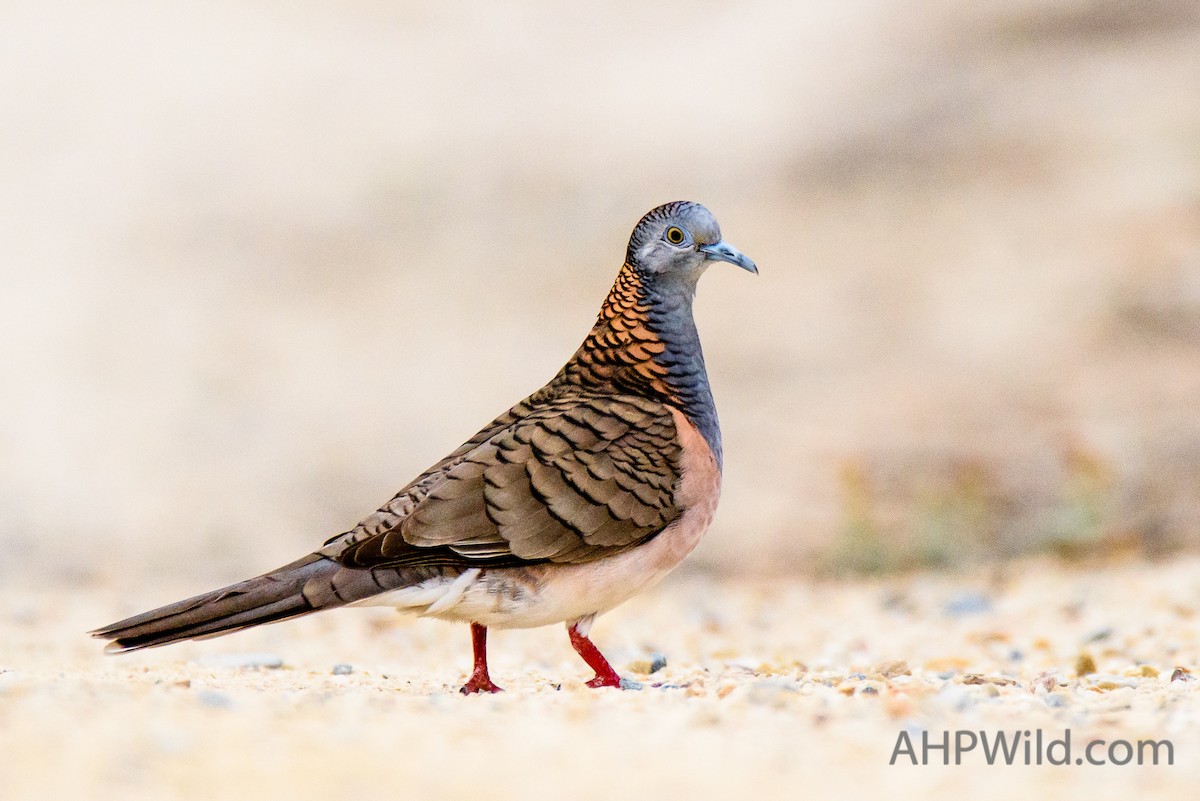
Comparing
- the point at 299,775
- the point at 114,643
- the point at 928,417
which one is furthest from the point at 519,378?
the point at 299,775

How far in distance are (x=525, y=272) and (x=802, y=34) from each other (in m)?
6.83

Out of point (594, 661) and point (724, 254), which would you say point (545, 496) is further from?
point (724, 254)

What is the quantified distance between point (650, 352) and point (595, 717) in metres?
1.95

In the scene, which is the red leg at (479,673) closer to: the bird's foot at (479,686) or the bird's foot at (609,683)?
the bird's foot at (479,686)

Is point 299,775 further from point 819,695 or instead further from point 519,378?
point 519,378

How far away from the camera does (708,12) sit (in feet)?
74.6

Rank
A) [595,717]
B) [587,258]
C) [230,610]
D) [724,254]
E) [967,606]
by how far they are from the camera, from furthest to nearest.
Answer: [587,258] < [967,606] < [724,254] < [230,610] < [595,717]

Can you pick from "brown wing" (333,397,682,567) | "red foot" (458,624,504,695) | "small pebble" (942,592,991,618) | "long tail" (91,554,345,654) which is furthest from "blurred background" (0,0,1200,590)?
"long tail" (91,554,345,654)

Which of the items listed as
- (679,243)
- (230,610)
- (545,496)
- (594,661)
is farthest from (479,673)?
(679,243)

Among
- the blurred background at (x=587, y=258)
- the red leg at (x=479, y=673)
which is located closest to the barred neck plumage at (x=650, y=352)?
the red leg at (x=479, y=673)

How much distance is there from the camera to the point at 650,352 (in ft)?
19.7

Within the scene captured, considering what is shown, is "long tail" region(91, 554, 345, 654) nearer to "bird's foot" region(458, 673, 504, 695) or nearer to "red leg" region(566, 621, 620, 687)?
"bird's foot" region(458, 673, 504, 695)

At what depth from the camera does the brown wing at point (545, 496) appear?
5.17m

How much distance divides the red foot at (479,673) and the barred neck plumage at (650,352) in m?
1.09
